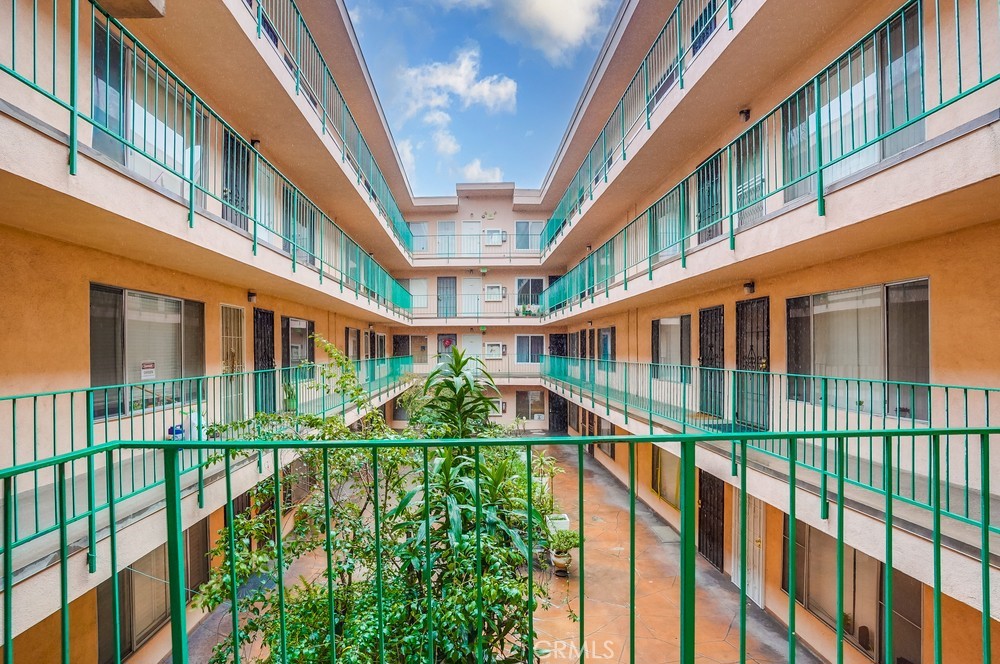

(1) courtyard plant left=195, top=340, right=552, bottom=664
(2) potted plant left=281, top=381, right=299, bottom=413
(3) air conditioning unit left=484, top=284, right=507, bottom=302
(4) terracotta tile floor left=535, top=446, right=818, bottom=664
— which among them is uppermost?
(3) air conditioning unit left=484, top=284, right=507, bottom=302

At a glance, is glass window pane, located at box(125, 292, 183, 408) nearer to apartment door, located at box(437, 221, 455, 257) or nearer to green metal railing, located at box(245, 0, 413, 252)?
green metal railing, located at box(245, 0, 413, 252)

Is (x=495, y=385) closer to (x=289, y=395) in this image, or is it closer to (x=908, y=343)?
(x=289, y=395)

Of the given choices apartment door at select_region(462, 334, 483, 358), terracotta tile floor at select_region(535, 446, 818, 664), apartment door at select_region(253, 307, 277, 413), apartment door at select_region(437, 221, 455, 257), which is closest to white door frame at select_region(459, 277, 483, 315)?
apartment door at select_region(462, 334, 483, 358)

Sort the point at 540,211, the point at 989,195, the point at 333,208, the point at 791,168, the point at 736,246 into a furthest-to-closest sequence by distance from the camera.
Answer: the point at 540,211 → the point at 333,208 → the point at 791,168 → the point at 736,246 → the point at 989,195

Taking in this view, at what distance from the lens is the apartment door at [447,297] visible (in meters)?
24.2

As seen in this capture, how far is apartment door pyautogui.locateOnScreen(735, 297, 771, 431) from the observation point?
7.82m

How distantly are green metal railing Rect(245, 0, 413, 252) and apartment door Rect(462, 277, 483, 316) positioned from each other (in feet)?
15.2

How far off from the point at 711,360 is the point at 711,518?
347 cm

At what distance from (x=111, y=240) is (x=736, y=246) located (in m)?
8.30

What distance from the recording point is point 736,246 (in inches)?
272

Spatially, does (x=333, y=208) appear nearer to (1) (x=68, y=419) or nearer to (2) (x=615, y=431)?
(1) (x=68, y=419)

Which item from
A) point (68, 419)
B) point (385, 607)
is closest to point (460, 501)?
point (385, 607)

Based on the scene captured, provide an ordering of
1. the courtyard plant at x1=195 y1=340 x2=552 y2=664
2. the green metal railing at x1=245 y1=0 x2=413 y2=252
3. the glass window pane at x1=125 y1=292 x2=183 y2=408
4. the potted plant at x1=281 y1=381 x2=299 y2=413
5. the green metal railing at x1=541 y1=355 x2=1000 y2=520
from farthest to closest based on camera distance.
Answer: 1. the potted plant at x1=281 y1=381 x2=299 y2=413
2. the green metal railing at x1=245 y1=0 x2=413 y2=252
3. the glass window pane at x1=125 y1=292 x2=183 y2=408
4. the green metal railing at x1=541 y1=355 x2=1000 y2=520
5. the courtyard plant at x1=195 y1=340 x2=552 y2=664

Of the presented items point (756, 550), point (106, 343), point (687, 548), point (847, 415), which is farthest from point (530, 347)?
point (687, 548)
